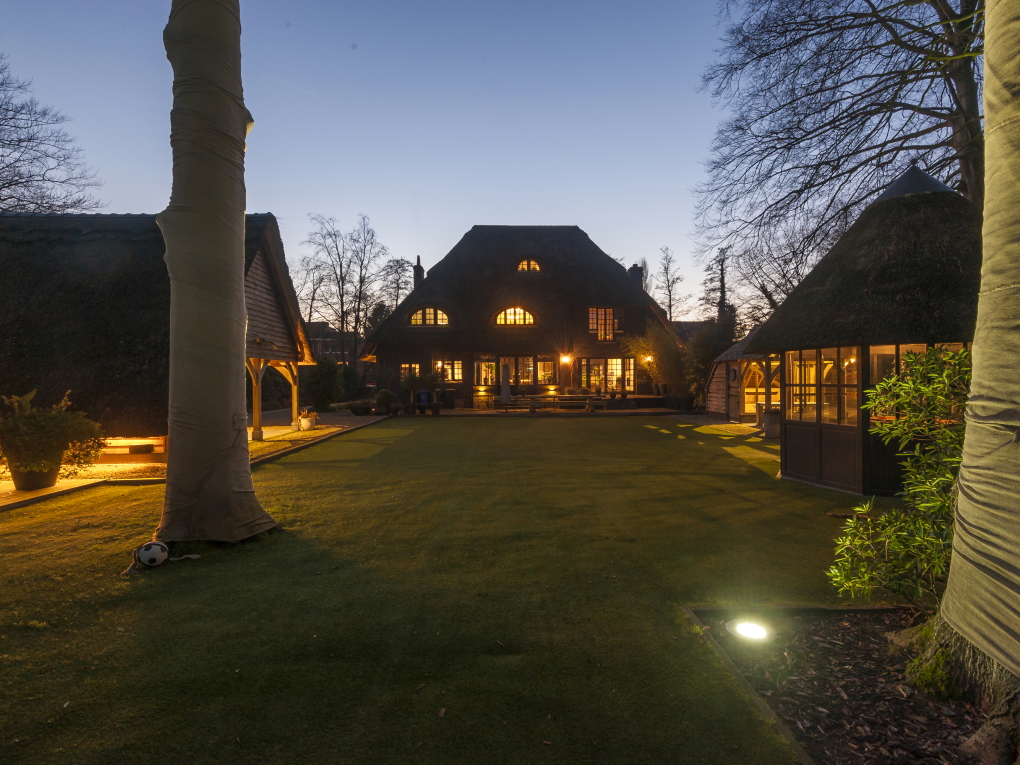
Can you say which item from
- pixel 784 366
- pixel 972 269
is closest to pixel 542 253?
pixel 784 366

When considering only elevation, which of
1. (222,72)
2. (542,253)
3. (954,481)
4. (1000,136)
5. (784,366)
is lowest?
(954,481)

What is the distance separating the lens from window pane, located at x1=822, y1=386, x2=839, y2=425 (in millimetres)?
8477

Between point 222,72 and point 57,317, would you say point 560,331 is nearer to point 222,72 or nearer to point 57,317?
point 57,317

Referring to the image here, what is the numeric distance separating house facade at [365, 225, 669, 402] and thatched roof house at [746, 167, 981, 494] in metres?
19.8

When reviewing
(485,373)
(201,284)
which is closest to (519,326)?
(485,373)

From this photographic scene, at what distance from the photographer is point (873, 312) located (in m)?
7.73

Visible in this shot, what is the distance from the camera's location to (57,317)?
1002cm

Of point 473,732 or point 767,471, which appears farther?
point 767,471

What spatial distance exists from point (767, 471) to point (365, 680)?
29.3 feet

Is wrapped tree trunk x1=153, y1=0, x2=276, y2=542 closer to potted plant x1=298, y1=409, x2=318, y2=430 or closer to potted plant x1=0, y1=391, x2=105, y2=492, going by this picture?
potted plant x1=0, y1=391, x2=105, y2=492

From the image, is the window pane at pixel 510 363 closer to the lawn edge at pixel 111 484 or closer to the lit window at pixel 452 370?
the lit window at pixel 452 370

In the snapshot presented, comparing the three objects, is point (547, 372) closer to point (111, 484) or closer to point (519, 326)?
point (519, 326)

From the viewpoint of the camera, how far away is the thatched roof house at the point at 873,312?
24.5ft

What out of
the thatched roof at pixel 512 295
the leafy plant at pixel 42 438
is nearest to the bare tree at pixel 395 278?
the thatched roof at pixel 512 295
